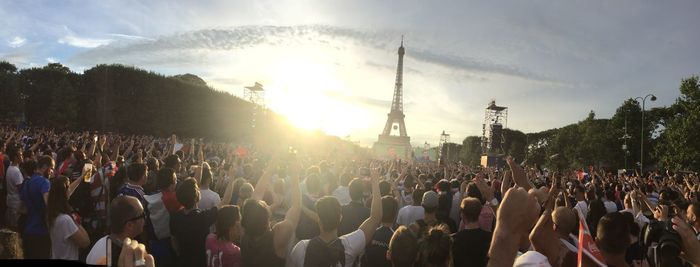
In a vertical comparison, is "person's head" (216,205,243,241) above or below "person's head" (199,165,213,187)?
below

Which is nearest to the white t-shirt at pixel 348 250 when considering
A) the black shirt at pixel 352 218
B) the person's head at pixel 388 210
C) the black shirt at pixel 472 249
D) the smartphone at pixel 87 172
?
the person's head at pixel 388 210

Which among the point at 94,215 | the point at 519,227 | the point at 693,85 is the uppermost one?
the point at 693,85

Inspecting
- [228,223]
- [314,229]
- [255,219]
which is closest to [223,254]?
[228,223]

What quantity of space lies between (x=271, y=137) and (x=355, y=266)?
6061 cm

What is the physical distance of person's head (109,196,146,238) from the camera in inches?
151

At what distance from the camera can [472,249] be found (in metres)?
4.93

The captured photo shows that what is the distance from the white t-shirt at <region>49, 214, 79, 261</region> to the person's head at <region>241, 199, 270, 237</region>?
2.04 meters

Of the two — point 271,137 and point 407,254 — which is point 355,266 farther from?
point 271,137

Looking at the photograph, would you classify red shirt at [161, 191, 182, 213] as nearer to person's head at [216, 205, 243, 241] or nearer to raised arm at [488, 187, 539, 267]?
person's head at [216, 205, 243, 241]

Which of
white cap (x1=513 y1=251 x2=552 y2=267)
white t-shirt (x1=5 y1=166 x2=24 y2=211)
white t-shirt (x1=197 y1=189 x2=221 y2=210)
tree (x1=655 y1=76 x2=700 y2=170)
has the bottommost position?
white t-shirt (x1=5 y1=166 x2=24 y2=211)

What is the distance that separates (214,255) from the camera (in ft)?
14.9

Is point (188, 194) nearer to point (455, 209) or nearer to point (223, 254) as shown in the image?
point (223, 254)

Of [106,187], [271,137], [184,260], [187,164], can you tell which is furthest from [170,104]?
[184,260]

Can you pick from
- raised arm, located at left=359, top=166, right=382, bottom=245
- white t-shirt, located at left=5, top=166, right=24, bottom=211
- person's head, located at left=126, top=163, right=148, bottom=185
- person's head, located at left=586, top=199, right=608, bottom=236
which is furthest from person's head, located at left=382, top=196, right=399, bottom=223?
white t-shirt, located at left=5, top=166, right=24, bottom=211
